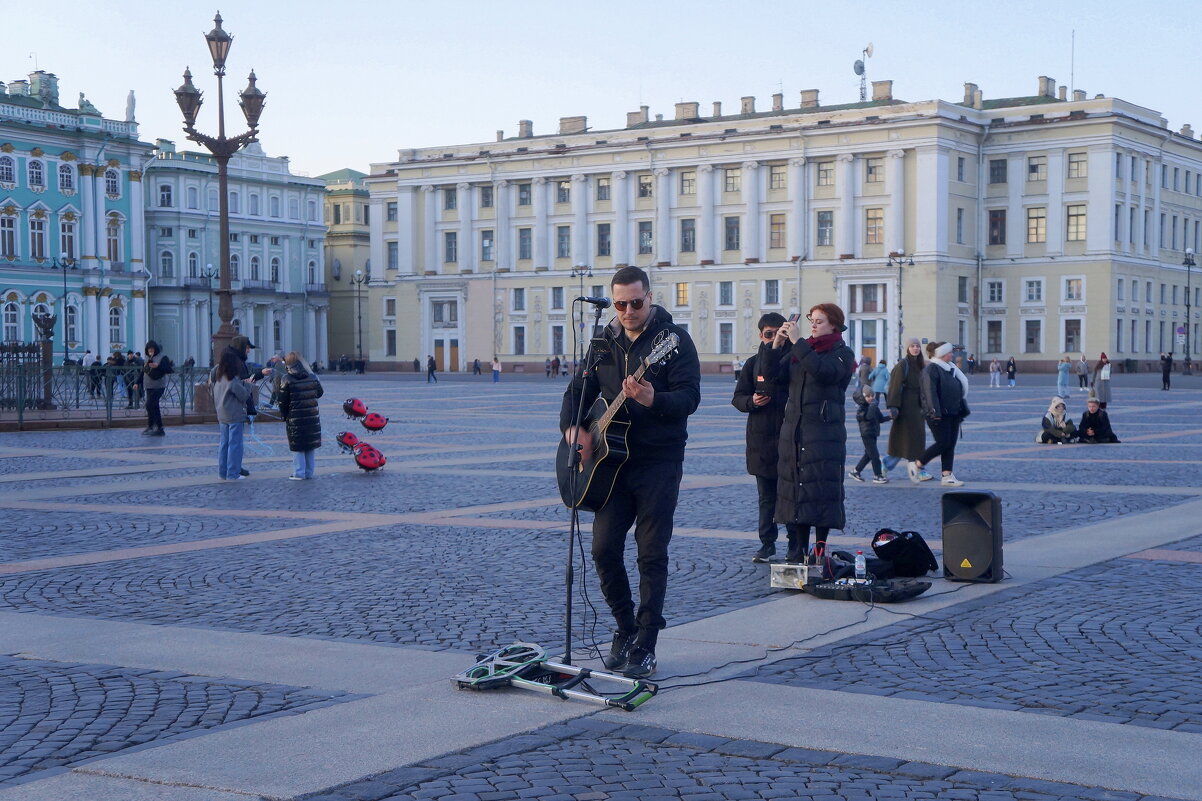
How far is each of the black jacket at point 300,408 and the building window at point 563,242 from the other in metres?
79.5

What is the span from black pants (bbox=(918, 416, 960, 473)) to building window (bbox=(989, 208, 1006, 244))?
73.5 meters

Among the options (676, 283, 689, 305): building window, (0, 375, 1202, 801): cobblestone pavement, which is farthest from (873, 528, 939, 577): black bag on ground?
(676, 283, 689, 305): building window

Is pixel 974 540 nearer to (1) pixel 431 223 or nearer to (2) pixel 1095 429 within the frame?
(2) pixel 1095 429

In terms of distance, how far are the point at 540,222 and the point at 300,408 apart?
81269mm

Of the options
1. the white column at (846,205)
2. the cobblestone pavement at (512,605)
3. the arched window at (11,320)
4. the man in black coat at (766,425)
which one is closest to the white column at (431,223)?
the white column at (846,205)

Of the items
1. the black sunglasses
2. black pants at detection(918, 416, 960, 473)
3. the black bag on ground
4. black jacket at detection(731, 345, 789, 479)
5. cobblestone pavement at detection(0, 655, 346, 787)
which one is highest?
the black sunglasses

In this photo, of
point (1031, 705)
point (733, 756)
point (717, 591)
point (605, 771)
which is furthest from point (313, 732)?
point (717, 591)

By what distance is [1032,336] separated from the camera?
8494 centimetres

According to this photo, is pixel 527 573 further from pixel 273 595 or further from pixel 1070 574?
pixel 1070 574

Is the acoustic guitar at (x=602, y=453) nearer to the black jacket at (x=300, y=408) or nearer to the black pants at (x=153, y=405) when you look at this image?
the black jacket at (x=300, y=408)

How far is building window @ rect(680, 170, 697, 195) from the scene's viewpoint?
9219 centimetres

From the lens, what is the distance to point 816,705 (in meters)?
6.18

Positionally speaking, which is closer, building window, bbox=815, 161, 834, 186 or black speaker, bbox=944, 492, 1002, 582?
black speaker, bbox=944, 492, 1002, 582

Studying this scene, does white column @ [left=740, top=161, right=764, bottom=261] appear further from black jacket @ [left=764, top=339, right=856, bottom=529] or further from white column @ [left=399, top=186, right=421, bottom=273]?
black jacket @ [left=764, top=339, right=856, bottom=529]
